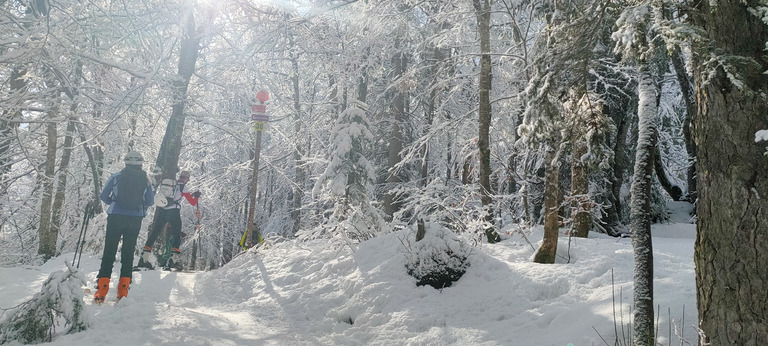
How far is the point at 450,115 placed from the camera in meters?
17.1

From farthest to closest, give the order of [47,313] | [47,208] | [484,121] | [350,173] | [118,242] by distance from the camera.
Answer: [47,208] < [350,173] < [484,121] < [118,242] < [47,313]

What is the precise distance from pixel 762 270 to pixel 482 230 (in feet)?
16.5

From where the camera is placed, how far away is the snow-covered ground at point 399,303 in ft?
14.1

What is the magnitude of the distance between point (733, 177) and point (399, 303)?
12.2 feet

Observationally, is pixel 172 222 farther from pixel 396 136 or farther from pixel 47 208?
pixel 396 136

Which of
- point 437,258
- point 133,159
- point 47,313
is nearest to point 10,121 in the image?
point 133,159

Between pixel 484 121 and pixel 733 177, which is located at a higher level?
pixel 484 121

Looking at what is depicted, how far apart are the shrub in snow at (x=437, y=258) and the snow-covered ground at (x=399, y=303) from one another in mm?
131

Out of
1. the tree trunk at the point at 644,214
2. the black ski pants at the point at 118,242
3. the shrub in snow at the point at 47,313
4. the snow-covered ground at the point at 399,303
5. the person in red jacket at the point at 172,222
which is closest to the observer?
the tree trunk at the point at 644,214

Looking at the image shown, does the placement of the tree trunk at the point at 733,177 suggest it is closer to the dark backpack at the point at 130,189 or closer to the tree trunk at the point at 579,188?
the tree trunk at the point at 579,188

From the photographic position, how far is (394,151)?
46.0 ft

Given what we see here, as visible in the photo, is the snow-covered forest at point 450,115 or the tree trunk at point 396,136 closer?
the snow-covered forest at point 450,115

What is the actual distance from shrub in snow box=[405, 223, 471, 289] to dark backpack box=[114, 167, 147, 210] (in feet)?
11.5

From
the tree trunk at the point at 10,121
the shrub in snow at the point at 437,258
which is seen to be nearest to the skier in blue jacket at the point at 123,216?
the tree trunk at the point at 10,121
